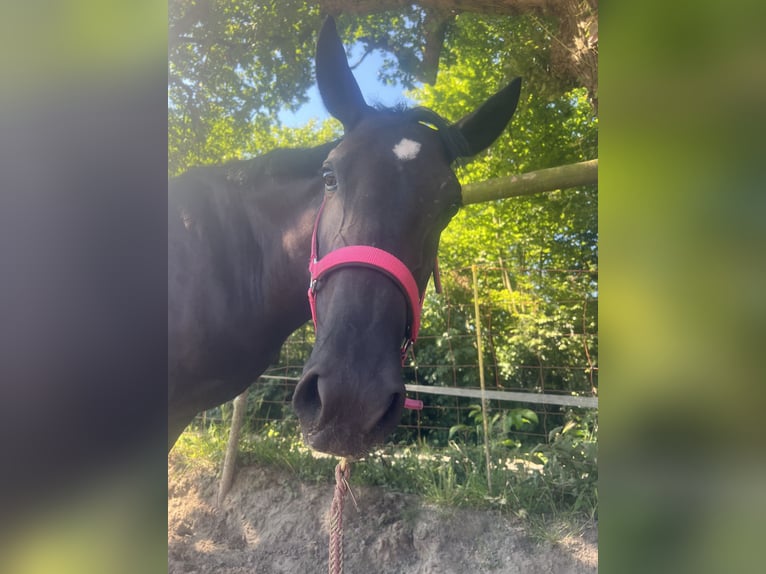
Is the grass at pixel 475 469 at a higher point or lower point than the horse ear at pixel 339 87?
lower

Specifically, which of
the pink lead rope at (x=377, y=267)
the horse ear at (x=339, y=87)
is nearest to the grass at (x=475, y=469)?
the pink lead rope at (x=377, y=267)

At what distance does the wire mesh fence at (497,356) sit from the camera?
354cm

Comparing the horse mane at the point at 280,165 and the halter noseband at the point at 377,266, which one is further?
the horse mane at the point at 280,165

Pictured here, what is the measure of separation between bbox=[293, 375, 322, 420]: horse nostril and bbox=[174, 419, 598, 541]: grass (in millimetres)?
2078

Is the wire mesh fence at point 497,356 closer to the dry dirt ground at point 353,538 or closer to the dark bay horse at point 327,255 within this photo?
the dry dirt ground at point 353,538

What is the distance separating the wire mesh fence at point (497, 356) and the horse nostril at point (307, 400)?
2.55 metres

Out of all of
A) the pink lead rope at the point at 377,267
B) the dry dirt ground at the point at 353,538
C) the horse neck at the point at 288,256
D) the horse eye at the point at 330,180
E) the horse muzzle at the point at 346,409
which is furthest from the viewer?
the dry dirt ground at the point at 353,538

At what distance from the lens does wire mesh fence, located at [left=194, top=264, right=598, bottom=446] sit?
3.54m

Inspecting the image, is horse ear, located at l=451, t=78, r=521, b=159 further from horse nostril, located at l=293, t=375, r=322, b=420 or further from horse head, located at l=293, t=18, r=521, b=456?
horse nostril, located at l=293, t=375, r=322, b=420

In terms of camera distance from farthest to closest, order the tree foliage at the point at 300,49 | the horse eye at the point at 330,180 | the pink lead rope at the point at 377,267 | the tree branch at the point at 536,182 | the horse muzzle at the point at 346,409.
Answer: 1. the tree branch at the point at 536,182
2. the tree foliage at the point at 300,49
3. the horse eye at the point at 330,180
4. the pink lead rope at the point at 377,267
5. the horse muzzle at the point at 346,409
